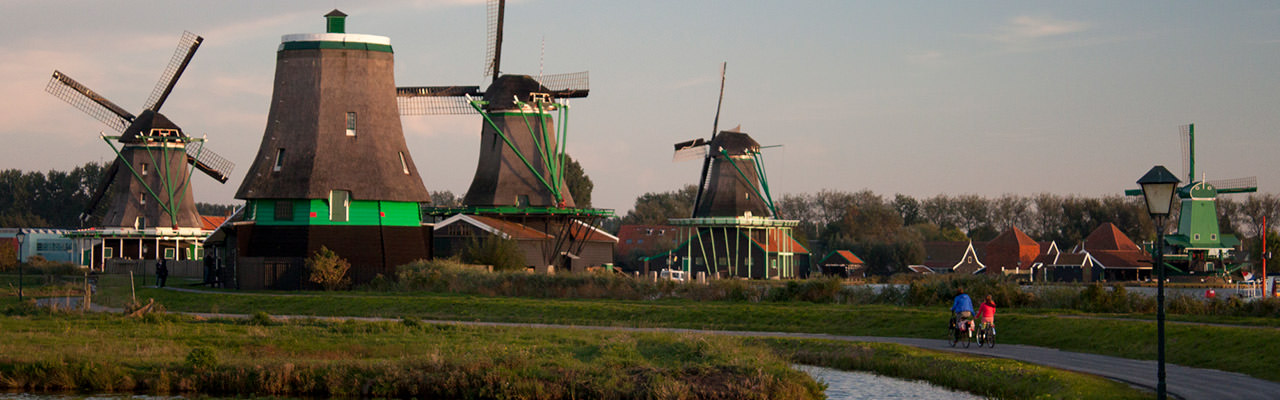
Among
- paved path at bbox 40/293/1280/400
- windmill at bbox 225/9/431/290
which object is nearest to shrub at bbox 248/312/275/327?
paved path at bbox 40/293/1280/400

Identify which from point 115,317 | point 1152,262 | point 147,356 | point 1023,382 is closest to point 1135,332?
point 1023,382

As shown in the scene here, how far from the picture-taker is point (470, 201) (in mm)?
62000

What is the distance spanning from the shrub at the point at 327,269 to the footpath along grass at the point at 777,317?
6.00 feet

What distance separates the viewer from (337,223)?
151 feet

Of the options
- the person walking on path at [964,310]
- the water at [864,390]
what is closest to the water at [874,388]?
the water at [864,390]

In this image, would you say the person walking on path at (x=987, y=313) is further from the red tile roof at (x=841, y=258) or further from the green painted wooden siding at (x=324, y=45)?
the red tile roof at (x=841, y=258)

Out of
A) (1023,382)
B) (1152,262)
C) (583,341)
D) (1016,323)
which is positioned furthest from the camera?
(1152,262)

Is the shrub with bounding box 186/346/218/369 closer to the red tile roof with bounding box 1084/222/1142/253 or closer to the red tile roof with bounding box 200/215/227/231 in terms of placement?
the red tile roof with bounding box 200/215/227/231

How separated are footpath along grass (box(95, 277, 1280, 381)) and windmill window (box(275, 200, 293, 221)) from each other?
4.60 meters

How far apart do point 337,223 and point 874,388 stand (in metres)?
29.2

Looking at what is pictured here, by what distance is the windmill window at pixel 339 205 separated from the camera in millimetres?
45875

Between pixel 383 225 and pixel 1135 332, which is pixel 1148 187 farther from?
pixel 383 225

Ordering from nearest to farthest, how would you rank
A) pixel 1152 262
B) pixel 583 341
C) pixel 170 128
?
pixel 583 341 < pixel 170 128 < pixel 1152 262

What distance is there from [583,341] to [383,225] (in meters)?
23.2
